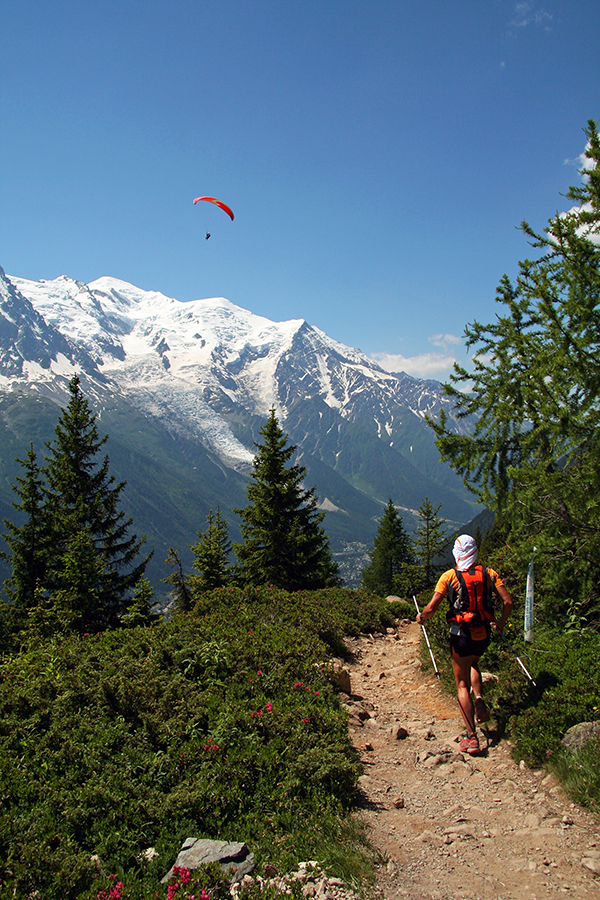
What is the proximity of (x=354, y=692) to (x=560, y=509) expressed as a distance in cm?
514

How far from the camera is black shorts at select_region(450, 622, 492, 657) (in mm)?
6328

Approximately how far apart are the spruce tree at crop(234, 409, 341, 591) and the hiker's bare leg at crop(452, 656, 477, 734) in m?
16.1

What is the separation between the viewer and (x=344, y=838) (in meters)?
4.40

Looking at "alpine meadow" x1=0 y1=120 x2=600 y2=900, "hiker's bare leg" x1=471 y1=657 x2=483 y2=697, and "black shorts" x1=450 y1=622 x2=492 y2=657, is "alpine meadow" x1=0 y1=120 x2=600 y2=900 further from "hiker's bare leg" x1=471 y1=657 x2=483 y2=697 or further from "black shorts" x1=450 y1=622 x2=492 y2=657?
"black shorts" x1=450 y1=622 x2=492 y2=657

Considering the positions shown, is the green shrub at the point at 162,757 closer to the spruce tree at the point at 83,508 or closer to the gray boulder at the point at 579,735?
the gray boulder at the point at 579,735

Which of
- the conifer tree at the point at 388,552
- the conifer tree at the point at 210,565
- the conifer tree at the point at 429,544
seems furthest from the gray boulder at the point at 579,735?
the conifer tree at the point at 388,552

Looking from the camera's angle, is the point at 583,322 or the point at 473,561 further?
the point at 583,322

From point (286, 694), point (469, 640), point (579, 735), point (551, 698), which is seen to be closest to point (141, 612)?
point (286, 694)

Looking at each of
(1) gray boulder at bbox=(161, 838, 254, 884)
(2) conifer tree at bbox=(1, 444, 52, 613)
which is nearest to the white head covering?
(1) gray boulder at bbox=(161, 838, 254, 884)

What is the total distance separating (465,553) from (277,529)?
17530 millimetres

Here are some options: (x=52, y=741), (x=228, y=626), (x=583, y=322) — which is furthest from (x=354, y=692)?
(x=583, y=322)

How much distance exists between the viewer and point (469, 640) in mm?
6355

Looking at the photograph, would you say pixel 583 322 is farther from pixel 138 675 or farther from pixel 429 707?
pixel 138 675

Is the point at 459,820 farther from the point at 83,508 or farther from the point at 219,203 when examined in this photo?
the point at 219,203
